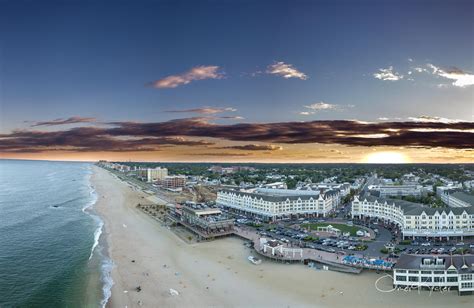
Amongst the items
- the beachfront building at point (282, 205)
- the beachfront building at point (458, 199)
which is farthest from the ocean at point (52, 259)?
the beachfront building at point (458, 199)

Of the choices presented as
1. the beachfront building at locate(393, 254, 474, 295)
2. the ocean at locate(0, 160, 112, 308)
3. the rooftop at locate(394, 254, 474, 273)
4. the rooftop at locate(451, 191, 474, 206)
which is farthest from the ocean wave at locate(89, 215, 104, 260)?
the rooftop at locate(451, 191, 474, 206)

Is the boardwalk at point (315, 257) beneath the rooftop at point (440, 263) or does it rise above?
beneath

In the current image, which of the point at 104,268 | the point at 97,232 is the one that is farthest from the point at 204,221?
the point at 104,268

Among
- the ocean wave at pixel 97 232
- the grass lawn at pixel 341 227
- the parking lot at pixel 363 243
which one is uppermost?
the parking lot at pixel 363 243

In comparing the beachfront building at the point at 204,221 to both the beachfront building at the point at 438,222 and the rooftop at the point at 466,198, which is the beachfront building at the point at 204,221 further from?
the rooftop at the point at 466,198

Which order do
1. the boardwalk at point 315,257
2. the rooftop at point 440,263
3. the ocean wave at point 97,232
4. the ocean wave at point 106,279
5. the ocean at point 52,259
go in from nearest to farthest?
1. the rooftop at point 440,263
2. the ocean wave at point 106,279
3. the ocean at point 52,259
4. the boardwalk at point 315,257
5. the ocean wave at point 97,232

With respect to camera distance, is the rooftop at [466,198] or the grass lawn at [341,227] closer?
the grass lawn at [341,227]

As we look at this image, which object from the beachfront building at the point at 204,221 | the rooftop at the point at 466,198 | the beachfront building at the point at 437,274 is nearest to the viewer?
the beachfront building at the point at 437,274
